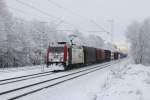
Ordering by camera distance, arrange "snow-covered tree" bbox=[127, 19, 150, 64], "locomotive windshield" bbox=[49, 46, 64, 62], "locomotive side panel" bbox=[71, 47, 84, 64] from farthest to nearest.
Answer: "snow-covered tree" bbox=[127, 19, 150, 64], "locomotive side panel" bbox=[71, 47, 84, 64], "locomotive windshield" bbox=[49, 46, 64, 62]

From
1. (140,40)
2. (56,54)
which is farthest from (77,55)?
(140,40)

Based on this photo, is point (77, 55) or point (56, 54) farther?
point (77, 55)

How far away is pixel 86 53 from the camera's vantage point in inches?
1875

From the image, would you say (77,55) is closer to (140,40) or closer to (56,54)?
(56,54)

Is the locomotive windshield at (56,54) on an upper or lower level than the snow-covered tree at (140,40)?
lower

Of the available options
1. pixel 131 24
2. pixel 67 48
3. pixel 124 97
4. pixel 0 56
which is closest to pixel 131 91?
pixel 124 97

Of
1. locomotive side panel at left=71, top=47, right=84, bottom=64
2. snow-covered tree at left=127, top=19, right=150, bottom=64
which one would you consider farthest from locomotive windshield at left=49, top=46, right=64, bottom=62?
snow-covered tree at left=127, top=19, right=150, bottom=64

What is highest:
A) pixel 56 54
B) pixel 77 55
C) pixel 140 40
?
pixel 140 40

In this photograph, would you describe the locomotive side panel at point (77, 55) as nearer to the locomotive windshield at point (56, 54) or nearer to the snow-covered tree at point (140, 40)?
the locomotive windshield at point (56, 54)

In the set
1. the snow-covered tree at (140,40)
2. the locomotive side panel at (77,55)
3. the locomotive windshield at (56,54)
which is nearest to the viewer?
the locomotive windshield at (56,54)

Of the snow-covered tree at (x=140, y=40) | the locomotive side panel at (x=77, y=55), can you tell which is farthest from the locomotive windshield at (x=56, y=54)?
the snow-covered tree at (x=140, y=40)

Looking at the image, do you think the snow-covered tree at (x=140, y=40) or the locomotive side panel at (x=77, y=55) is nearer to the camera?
the locomotive side panel at (x=77, y=55)

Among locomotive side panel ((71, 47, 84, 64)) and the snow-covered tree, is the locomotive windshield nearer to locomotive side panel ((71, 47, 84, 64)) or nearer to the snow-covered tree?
locomotive side panel ((71, 47, 84, 64))

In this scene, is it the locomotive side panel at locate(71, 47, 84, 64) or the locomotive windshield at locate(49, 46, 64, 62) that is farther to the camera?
the locomotive side panel at locate(71, 47, 84, 64)
